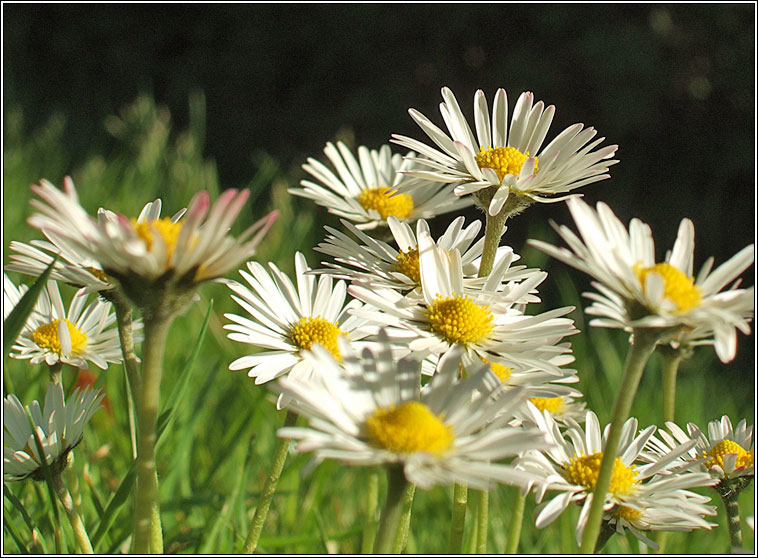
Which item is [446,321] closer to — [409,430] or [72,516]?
[409,430]

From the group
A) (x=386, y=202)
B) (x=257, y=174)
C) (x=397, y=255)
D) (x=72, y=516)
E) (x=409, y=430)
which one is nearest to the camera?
(x=409, y=430)

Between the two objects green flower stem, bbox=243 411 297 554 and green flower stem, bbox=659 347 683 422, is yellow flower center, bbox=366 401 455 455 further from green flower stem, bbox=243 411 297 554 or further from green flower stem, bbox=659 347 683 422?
green flower stem, bbox=659 347 683 422

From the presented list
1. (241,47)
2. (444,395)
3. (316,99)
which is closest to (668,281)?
(444,395)

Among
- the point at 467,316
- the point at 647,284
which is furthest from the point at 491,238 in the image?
the point at 647,284

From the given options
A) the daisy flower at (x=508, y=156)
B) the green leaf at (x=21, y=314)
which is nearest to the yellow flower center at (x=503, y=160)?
Answer: the daisy flower at (x=508, y=156)

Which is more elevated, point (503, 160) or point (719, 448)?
point (503, 160)

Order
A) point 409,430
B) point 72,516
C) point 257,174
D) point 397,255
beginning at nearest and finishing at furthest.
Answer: point 409,430 → point 72,516 → point 397,255 → point 257,174
